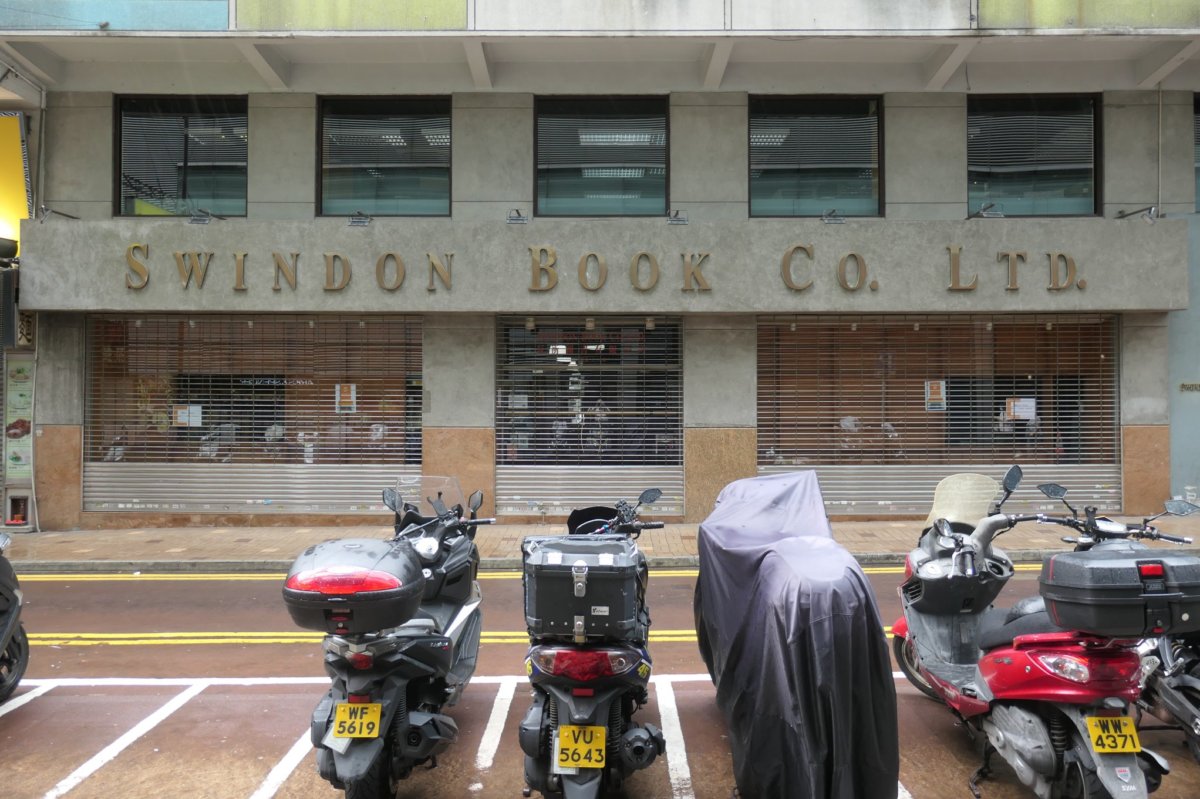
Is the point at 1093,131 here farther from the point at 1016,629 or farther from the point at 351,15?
the point at 1016,629

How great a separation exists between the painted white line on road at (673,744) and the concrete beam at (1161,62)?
42.0 feet

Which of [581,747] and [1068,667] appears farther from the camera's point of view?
[1068,667]

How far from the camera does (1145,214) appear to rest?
12914 millimetres

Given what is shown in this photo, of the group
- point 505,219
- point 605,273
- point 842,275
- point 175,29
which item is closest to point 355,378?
point 505,219

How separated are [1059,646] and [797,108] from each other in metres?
11.5

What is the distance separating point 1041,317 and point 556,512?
338 inches

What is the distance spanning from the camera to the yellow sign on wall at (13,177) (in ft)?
43.1

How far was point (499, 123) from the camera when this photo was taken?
13.3 m

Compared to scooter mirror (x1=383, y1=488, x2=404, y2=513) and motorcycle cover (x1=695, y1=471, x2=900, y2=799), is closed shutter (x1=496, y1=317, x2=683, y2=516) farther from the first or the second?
motorcycle cover (x1=695, y1=471, x2=900, y2=799)

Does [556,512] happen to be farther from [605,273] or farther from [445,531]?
[445,531]

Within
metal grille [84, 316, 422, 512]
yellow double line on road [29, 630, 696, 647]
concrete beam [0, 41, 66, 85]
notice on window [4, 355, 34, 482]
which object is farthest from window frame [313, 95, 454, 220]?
yellow double line on road [29, 630, 696, 647]

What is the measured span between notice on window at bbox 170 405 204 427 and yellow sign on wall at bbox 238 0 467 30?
603cm

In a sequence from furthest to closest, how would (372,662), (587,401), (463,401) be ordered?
(587,401) < (463,401) < (372,662)

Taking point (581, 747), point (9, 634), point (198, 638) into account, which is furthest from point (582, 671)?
point (198, 638)
